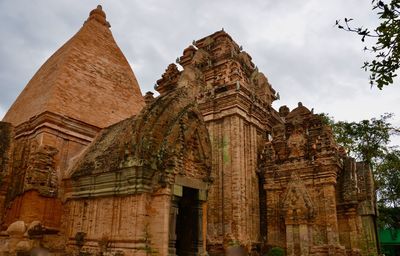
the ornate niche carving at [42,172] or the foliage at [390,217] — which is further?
the foliage at [390,217]

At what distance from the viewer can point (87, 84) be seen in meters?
12.9

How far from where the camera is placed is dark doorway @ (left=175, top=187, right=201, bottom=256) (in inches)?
360

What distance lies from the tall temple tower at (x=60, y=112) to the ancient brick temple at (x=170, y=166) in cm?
5

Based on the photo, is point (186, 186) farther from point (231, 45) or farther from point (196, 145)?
point (231, 45)

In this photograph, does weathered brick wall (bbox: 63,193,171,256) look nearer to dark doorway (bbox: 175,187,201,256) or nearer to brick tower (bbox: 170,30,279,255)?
dark doorway (bbox: 175,187,201,256)

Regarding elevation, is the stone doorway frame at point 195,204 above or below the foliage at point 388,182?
below

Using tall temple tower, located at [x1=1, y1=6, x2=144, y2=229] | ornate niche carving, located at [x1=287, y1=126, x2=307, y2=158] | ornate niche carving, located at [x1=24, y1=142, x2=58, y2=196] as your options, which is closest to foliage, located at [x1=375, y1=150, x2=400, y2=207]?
ornate niche carving, located at [x1=287, y1=126, x2=307, y2=158]

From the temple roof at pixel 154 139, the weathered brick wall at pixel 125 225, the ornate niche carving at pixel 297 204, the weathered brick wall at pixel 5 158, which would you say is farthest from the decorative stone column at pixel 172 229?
the ornate niche carving at pixel 297 204

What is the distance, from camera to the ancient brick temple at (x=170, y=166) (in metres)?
8.37

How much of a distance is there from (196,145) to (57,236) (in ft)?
14.5

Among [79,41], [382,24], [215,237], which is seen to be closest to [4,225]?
[79,41]

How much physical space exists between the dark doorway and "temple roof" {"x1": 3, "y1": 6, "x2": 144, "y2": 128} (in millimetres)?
4612

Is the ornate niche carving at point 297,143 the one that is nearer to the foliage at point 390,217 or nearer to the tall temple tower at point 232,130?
the tall temple tower at point 232,130

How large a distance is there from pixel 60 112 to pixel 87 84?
210 cm
